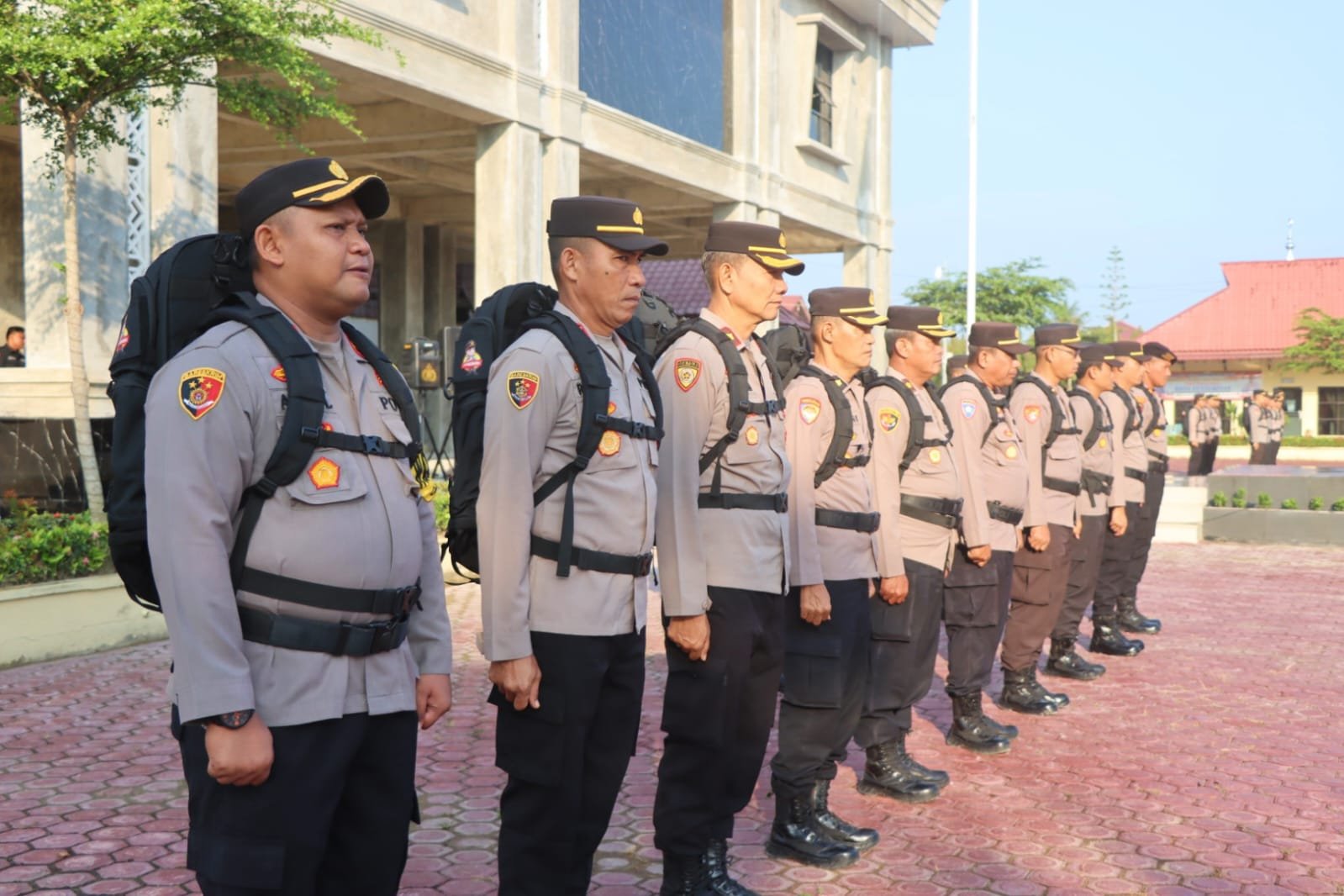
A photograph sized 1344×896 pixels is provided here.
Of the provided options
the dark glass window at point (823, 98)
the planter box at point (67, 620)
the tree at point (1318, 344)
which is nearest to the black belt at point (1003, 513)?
the planter box at point (67, 620)

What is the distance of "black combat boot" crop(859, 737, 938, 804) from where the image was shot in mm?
5797

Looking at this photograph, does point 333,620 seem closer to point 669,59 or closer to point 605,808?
point 605,808

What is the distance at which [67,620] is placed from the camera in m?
8.93

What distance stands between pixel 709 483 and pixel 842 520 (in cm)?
97

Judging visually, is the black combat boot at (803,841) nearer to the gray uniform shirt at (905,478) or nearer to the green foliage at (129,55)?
the gray uniform shirt at (905,478)

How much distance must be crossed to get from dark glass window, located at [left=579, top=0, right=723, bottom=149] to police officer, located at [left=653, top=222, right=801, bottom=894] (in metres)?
13.4

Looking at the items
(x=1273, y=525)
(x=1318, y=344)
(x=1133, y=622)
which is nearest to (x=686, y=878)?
(x=1133, y=622)

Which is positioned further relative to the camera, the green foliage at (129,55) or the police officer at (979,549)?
the green foliage at (129,55)

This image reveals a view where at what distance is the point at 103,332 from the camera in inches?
423

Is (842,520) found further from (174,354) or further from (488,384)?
(174,354)

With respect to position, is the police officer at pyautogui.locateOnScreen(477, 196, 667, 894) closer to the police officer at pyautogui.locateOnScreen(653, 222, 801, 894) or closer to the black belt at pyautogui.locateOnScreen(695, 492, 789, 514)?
the police officer at pyautogui.locateOnScreen(653, 222, 801, 894)

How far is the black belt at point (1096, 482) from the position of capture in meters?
8.91

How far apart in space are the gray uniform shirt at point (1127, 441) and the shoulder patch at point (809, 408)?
16.8 feet

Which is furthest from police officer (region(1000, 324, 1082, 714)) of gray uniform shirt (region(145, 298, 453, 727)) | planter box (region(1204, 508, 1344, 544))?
planter box (region(1204, 508, 1344, 544))
